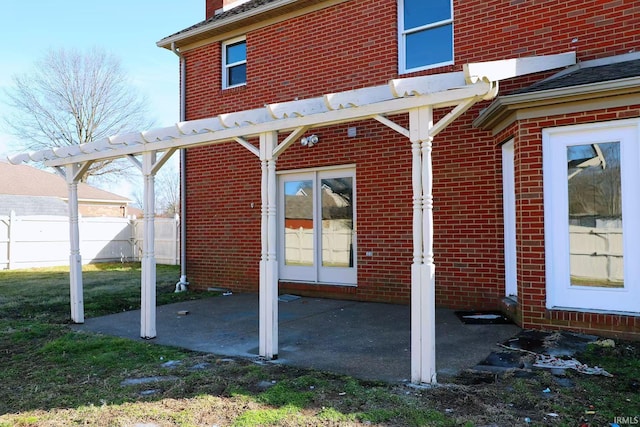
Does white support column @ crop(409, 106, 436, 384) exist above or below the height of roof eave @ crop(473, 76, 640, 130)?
below

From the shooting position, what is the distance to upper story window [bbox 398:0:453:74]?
785cm

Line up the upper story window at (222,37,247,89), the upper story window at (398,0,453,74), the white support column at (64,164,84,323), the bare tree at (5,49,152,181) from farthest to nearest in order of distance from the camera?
1. the bare tree at (5,49,152,181)
2. the upper story window at (222,37,247,89)
3. the upper story window at (398,0,453,74)
4. the white support column at (64,164,84,323)

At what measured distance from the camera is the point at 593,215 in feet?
18.4

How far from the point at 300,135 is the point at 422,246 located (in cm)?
185

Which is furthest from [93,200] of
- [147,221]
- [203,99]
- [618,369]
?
[618,369]

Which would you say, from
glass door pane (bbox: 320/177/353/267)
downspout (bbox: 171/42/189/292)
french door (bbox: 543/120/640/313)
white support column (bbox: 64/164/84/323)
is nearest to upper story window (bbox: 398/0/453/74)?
glass door pane (bbox: 320/177/353/267)

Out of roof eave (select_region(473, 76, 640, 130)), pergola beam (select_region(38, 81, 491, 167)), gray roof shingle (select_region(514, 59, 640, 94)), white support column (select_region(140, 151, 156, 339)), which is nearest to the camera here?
pergola beam (select_region(38, 81, 491, 167))

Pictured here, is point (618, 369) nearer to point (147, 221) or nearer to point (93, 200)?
point (147, 221)

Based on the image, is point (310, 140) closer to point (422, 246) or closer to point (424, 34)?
point (424, 34)

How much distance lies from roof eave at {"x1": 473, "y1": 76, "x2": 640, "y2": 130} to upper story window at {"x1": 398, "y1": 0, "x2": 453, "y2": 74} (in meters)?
2.08

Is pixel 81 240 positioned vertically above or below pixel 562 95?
below

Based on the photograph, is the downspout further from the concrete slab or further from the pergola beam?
the pergola beam

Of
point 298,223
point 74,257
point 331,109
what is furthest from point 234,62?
point 331,109

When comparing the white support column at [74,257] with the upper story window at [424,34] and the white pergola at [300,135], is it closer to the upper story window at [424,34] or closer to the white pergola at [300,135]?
the white pergola at [300,135]
